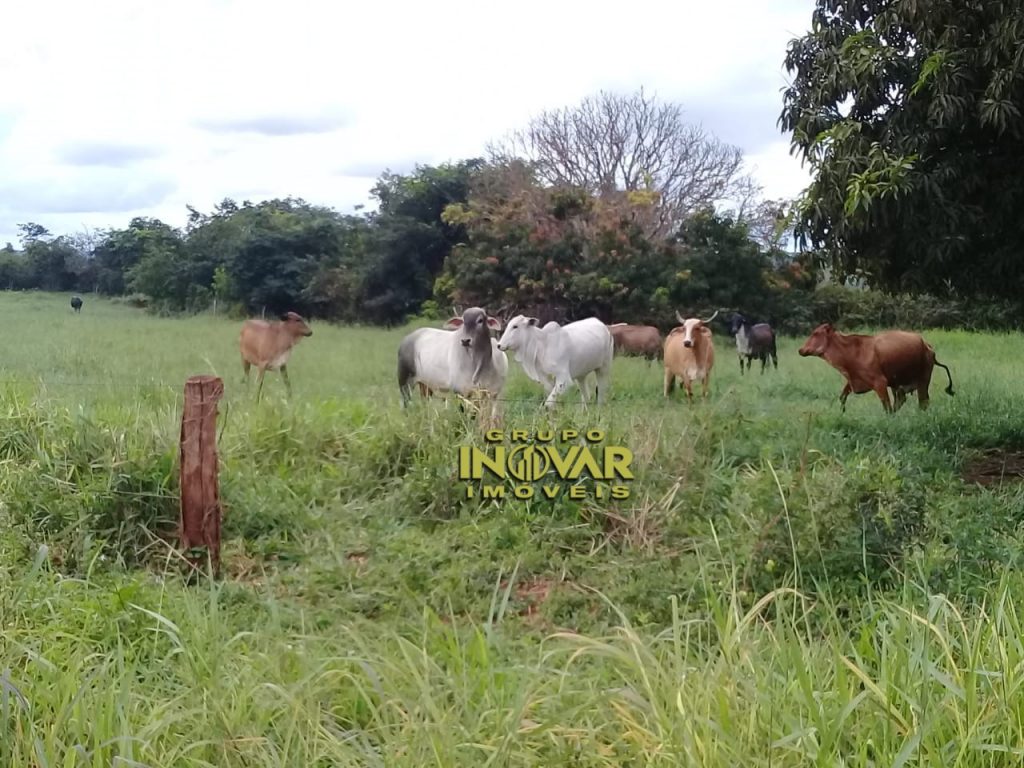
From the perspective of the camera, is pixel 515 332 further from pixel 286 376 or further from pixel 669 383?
pixel 286 376

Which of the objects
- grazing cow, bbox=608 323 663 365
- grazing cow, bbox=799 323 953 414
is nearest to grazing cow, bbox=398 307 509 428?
grazing cow, bbox=608 323 663 365

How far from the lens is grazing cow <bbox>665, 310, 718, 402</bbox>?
6562 mm

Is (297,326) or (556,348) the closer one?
(556,348)

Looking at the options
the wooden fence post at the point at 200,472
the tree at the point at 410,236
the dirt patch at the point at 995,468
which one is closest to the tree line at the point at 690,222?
the tree at the point at 410,236

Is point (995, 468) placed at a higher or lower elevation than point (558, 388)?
lower

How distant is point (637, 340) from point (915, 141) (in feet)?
6.39

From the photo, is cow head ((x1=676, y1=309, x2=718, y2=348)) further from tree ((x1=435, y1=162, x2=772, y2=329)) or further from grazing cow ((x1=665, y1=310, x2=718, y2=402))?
tree ((x1=435, y1=162, x2=772, y2=329))

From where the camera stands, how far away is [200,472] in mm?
4812

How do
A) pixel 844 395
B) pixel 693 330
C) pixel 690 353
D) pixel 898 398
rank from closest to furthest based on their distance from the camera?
pixel 693 330
pixel 690 353
pixel 844 395
pixel 898 398

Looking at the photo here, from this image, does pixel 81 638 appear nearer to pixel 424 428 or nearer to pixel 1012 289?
pixel 424 428

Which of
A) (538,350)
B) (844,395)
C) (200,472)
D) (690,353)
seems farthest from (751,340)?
(200,472)

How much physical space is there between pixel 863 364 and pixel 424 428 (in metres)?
3.03

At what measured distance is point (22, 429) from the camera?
19.8 feet

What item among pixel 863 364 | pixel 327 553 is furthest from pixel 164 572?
pixel 863 364
